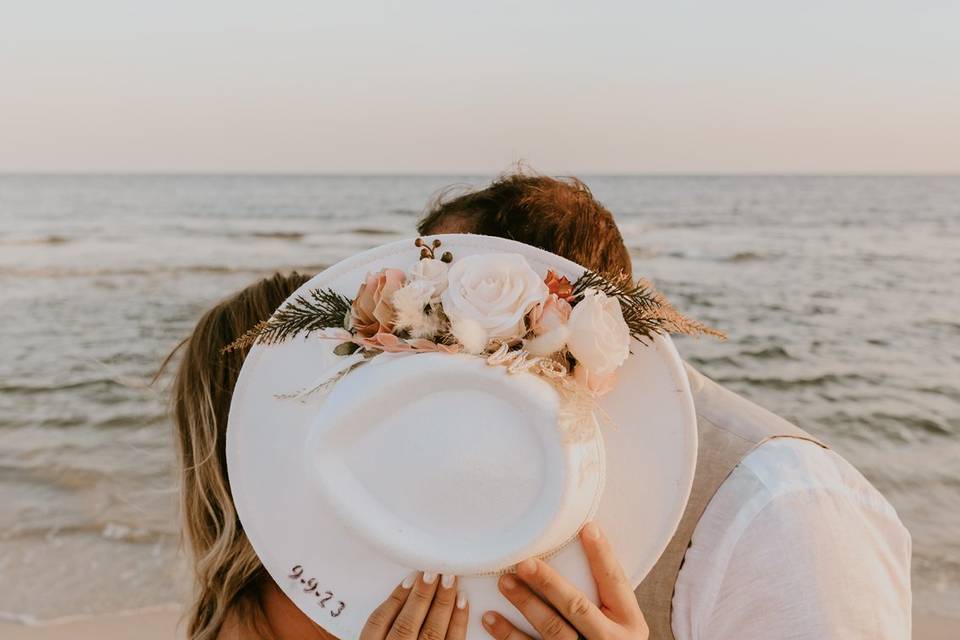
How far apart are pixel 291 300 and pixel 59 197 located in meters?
40.3

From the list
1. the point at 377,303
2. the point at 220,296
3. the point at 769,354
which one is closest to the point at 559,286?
the point at 377,303

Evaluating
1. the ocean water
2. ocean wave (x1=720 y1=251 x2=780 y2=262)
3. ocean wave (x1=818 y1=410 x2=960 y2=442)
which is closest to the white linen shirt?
the ocean water

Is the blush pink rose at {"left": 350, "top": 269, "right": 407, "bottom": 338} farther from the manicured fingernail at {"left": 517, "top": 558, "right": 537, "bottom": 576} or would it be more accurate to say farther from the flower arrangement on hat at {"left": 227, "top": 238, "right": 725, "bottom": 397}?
the manicured fingernail at {"left": 517, "top": 558, "right": 537, "bottom": 576}

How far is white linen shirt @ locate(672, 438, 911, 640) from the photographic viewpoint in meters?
1.81

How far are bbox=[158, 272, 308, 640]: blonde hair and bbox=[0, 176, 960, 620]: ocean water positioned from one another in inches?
8.6

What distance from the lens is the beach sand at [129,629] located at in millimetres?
4199

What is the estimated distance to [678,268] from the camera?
17.0m

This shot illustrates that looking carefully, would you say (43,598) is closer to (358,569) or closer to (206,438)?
(206,438)

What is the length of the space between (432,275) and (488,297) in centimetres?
16

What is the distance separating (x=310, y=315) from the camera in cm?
169

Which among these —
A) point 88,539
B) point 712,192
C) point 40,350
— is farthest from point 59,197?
point 88,539

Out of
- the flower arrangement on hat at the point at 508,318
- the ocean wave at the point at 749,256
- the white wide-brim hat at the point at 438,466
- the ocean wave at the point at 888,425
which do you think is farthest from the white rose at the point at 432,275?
the ocean wave at the point at 749,256

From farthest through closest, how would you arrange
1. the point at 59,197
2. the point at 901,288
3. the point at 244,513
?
→ 1. the point at 59,197
2. the point at 901,288
3. the point at 244,513

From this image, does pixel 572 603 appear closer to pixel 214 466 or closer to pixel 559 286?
pixel 559 286
